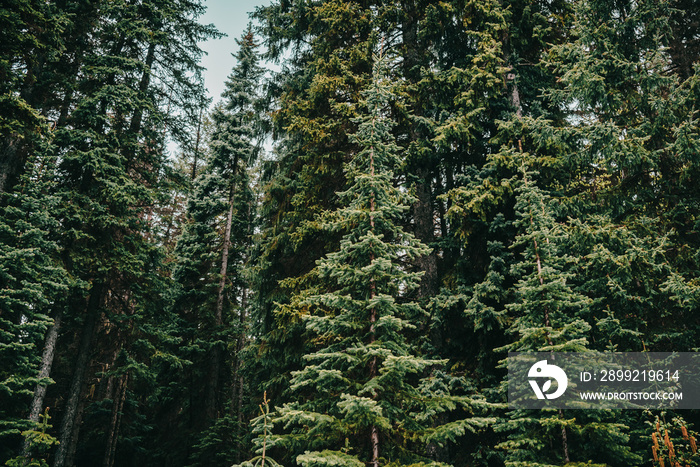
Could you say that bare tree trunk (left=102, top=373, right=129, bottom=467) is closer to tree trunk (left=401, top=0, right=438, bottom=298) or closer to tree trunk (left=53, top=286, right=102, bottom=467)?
tree trunk (left=53, top=286, right=102, bottom=467)

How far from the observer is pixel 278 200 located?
11.9 meters

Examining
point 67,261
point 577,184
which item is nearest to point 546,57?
point 577,184

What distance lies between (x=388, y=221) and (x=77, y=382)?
11.0 m

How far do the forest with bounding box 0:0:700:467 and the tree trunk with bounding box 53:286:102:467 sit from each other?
7 centimetres

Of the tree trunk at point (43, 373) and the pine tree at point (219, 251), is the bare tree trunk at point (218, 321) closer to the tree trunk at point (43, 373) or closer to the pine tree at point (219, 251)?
the pine tree at point (219, 251)

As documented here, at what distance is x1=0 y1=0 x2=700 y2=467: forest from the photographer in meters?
5.18

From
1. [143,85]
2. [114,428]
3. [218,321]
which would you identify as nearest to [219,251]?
[218,321]

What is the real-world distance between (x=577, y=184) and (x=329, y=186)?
6.26m

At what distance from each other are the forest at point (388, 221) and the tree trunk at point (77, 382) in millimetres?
70

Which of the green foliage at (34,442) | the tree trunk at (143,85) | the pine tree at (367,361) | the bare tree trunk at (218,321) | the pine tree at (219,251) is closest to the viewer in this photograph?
the pine tree at (367,361)

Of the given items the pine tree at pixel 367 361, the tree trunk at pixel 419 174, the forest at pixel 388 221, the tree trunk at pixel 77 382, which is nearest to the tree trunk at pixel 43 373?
the forest at pixel 388 221

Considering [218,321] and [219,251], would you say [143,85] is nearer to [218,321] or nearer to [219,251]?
[219,251]

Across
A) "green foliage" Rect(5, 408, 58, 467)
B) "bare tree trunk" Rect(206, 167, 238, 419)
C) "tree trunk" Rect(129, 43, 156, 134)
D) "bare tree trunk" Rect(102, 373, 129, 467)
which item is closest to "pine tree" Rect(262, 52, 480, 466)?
"green foliage" Rect(5, 408, 58, 467)

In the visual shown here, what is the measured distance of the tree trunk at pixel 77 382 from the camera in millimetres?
10312
